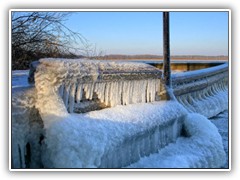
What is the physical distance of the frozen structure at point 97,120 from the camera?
5.00 ft

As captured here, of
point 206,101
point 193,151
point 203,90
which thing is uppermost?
point 203,90

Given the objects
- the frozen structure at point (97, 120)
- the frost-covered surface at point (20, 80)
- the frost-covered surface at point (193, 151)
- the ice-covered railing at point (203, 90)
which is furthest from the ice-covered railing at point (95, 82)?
the ice-covered railing at point (203, 90)

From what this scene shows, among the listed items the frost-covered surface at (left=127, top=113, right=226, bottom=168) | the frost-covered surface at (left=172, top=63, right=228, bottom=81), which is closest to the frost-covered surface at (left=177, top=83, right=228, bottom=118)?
the frost-covered surface at (left=172, top=63, right=228, bottom=81)

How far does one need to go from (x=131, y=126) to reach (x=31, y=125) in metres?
0.48

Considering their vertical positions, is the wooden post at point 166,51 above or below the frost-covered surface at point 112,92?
above

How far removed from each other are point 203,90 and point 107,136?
2.42m

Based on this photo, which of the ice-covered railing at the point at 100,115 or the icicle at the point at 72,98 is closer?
the ice-covered railing at the point at 100,115

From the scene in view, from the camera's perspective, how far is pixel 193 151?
211 centimetres

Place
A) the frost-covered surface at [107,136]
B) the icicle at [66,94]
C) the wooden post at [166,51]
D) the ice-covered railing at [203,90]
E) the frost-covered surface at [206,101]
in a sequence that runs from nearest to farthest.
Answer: the frost-covered surface at [107,136], the icicle at [66,94], the wooden post at [166,51], the ice-covered railing at [203,90], the frost-covered surface at [206,101]

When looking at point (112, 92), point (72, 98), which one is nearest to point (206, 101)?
point (112, 92)

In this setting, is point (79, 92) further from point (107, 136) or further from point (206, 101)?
point (206, 101)

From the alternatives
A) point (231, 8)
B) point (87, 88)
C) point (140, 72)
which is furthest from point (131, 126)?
point (231, 8)

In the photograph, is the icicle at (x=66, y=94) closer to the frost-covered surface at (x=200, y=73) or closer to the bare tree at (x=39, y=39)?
the bare tree at (x=39, y=39)
